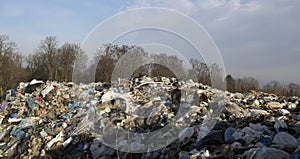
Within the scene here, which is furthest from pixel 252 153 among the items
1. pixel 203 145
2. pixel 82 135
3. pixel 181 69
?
pixel 82 135

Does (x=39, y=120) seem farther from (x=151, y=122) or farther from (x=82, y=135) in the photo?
(x=151, y=122)

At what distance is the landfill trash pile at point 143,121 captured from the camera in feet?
12.2

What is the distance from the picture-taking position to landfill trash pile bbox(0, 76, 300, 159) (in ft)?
12.2

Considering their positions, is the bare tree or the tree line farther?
the bare tree

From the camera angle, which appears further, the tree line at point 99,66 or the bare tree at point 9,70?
the bare tree at point 9,70

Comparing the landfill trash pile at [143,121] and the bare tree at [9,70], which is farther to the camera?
the bare tree at [9,70]

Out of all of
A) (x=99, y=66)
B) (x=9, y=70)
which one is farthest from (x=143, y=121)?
(x=9, y=70)

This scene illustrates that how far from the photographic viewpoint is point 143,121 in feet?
16.7

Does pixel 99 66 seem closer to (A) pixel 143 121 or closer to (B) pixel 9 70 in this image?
(A) pixel 143 121

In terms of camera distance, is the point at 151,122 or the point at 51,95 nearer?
the point at 151,122

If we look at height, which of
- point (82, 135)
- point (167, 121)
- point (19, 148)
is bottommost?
point (19, 148)

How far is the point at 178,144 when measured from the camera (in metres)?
4.05

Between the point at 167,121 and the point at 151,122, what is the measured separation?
280mm

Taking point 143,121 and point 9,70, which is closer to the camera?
point 143,121
